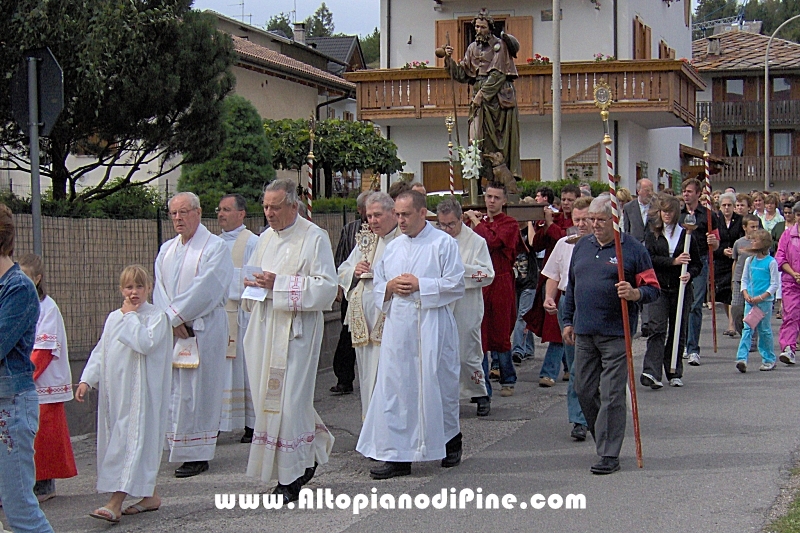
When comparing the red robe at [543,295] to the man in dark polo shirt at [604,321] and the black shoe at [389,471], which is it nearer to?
the man in dark polo shirt at [604,321]

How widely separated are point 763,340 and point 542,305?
9.61ft

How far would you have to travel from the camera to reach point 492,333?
10531 mm

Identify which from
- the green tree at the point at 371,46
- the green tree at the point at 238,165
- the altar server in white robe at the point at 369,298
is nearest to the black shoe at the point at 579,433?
the altar server in white robe at the point at 369,298

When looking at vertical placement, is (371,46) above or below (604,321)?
above

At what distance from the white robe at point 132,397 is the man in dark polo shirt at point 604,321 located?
299cm

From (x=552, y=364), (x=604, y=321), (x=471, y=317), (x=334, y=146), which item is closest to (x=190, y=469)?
(x=471, y=317)

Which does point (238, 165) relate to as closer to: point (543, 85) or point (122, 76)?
point (543, 85)

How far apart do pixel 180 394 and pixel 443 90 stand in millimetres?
22495

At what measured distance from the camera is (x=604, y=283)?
7.70 m

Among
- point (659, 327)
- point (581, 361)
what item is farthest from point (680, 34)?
point (581, 361)

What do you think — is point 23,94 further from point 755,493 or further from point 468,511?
point 755,493

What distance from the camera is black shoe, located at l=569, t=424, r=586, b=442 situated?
852 centimetres

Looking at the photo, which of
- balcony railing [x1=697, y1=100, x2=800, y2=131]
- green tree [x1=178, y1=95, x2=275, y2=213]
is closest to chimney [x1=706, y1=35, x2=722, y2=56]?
balcony railing [x1=697, y1=100, x2=800, y2=131]

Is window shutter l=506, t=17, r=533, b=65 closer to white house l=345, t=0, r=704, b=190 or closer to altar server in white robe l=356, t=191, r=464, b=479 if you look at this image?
white house l=345, t=0, r=704, b=190
